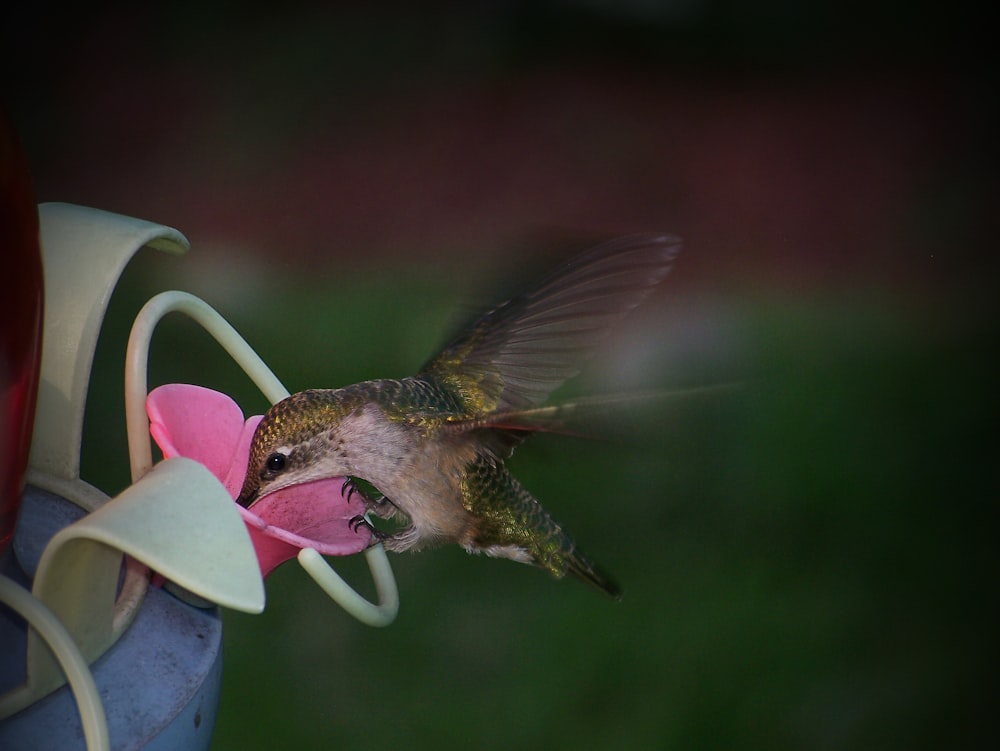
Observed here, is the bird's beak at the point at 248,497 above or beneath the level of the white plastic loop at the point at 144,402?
beneath

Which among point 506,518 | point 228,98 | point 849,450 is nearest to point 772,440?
point 849,450

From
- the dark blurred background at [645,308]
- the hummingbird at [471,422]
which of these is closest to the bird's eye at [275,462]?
the hummingbird at [471,422]

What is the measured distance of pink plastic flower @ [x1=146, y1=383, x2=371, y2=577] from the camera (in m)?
1.08

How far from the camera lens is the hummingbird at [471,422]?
124 centimetres

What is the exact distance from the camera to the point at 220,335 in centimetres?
118

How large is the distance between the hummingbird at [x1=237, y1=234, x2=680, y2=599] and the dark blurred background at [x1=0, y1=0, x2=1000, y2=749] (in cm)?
6

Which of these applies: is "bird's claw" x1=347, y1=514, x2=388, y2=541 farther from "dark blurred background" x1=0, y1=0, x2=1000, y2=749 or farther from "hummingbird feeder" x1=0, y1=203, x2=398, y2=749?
"dark blurred background" x1=0, y1=0, x2=1000, y2=749

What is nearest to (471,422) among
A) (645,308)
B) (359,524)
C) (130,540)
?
(359,524)

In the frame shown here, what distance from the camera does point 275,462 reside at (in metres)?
1.19

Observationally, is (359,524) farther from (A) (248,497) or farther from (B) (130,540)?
(B) (130,540)

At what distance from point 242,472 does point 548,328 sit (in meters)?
0.45

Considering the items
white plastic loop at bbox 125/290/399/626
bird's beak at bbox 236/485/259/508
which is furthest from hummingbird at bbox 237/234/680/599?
white plastic loop at bbox 125/290/399/626

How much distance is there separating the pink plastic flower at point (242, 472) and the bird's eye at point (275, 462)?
0.05 metres

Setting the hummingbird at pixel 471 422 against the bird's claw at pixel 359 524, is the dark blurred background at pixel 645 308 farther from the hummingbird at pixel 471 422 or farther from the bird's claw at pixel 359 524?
the bird's claw at pixel 359 524
